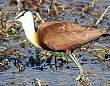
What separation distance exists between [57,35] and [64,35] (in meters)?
0.12

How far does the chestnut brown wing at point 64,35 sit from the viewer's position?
9.51 m

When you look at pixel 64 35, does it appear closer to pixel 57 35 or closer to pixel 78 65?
pixel 57 35

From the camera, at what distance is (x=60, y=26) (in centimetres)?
962

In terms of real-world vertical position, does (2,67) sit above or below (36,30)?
below

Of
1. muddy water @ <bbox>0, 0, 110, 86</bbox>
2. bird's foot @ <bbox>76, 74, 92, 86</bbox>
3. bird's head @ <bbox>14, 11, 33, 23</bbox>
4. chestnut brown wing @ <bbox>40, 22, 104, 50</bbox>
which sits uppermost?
bird's head @ <bbox>14, 11, 33, 23</bbox>

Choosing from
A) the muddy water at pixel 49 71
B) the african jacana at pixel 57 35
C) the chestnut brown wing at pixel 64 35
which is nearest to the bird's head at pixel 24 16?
the african jacana at pixel 57 35

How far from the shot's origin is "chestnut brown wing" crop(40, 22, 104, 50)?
9508 mm

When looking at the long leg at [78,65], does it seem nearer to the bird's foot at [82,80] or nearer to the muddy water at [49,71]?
the bird's foot at [82,80]

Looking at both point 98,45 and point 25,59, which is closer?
point 25,59

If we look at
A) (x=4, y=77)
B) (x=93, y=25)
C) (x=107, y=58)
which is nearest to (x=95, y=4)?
(x=93, y=25)

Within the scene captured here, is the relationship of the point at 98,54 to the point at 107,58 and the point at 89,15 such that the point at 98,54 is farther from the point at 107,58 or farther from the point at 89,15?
the point at 89,15

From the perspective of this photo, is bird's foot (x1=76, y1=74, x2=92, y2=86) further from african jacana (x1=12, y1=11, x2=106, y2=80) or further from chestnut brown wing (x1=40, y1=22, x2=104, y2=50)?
chestnut brown wing (x1=40, y1=22, x2=104, y2=50)

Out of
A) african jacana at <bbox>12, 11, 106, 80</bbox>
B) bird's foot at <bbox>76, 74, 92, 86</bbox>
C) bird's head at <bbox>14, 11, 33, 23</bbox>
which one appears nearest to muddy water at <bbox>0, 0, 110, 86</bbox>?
bird's foot at <bbox>76, 74, 92, 86</bbox>

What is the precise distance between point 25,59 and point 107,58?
1555 millimetres
